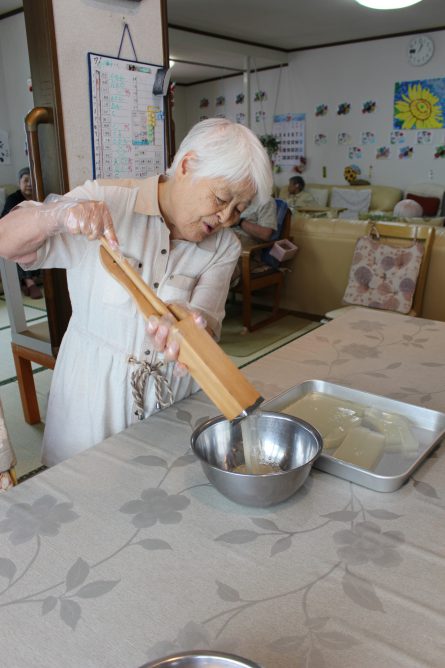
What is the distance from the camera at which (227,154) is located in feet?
3.76

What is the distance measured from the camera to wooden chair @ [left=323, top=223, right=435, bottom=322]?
126 inches

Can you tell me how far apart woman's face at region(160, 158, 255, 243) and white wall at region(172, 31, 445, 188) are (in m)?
6.47

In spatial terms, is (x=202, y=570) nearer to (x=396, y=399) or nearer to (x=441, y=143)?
(x=396, y=399)

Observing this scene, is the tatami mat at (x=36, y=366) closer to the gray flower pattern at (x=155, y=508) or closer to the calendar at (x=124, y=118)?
the calendar at (x=124, y=118)

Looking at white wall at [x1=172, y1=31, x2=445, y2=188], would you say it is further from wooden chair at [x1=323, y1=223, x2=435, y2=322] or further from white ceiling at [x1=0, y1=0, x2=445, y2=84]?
wooden chair at [x1=323, y1=223, x2=435, y2=322]

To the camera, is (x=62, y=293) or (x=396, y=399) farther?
(x=62, y=293)

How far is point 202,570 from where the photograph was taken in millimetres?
782

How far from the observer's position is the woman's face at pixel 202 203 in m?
1.20

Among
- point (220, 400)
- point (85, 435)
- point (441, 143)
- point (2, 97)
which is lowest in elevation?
point (85, 435)

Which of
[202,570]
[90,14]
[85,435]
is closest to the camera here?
[202,570]

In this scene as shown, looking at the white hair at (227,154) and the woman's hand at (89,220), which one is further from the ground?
the white hair at (227,154)

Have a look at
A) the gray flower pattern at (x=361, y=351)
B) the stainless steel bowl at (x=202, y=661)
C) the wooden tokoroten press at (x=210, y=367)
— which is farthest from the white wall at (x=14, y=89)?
the stainless steel bowl at (x=202, y=661)

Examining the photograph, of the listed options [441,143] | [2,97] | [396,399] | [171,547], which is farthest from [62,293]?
[441,143]

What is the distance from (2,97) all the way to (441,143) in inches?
215
